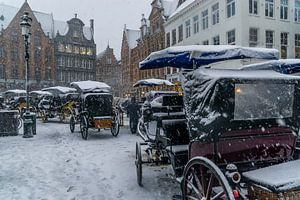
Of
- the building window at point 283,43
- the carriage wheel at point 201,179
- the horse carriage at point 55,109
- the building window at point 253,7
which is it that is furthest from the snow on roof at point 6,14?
the carriage wheel at point 201,179

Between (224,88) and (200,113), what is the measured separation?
48 cm

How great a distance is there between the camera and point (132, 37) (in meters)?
58.6

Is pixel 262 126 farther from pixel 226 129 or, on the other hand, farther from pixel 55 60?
pixel 55 60

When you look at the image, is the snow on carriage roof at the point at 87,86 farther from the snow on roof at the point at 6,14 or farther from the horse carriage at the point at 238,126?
the snow on roof at the point at 6,14

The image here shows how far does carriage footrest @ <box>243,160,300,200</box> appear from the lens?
310cm

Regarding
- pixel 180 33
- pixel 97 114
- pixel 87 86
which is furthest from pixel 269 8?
pixel 97 114

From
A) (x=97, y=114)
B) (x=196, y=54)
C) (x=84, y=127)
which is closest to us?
(x=196, y=54)

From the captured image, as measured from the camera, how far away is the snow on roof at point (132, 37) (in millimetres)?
57438

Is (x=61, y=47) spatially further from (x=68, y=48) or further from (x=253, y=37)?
(x=253, y=37)

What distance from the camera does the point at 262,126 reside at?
4.36m

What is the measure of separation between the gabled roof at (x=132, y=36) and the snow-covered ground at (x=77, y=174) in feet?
155

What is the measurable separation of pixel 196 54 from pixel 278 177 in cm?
372

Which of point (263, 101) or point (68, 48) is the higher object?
point (68, 48)

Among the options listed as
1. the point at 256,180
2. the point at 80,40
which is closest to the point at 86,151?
the point at 256,180
